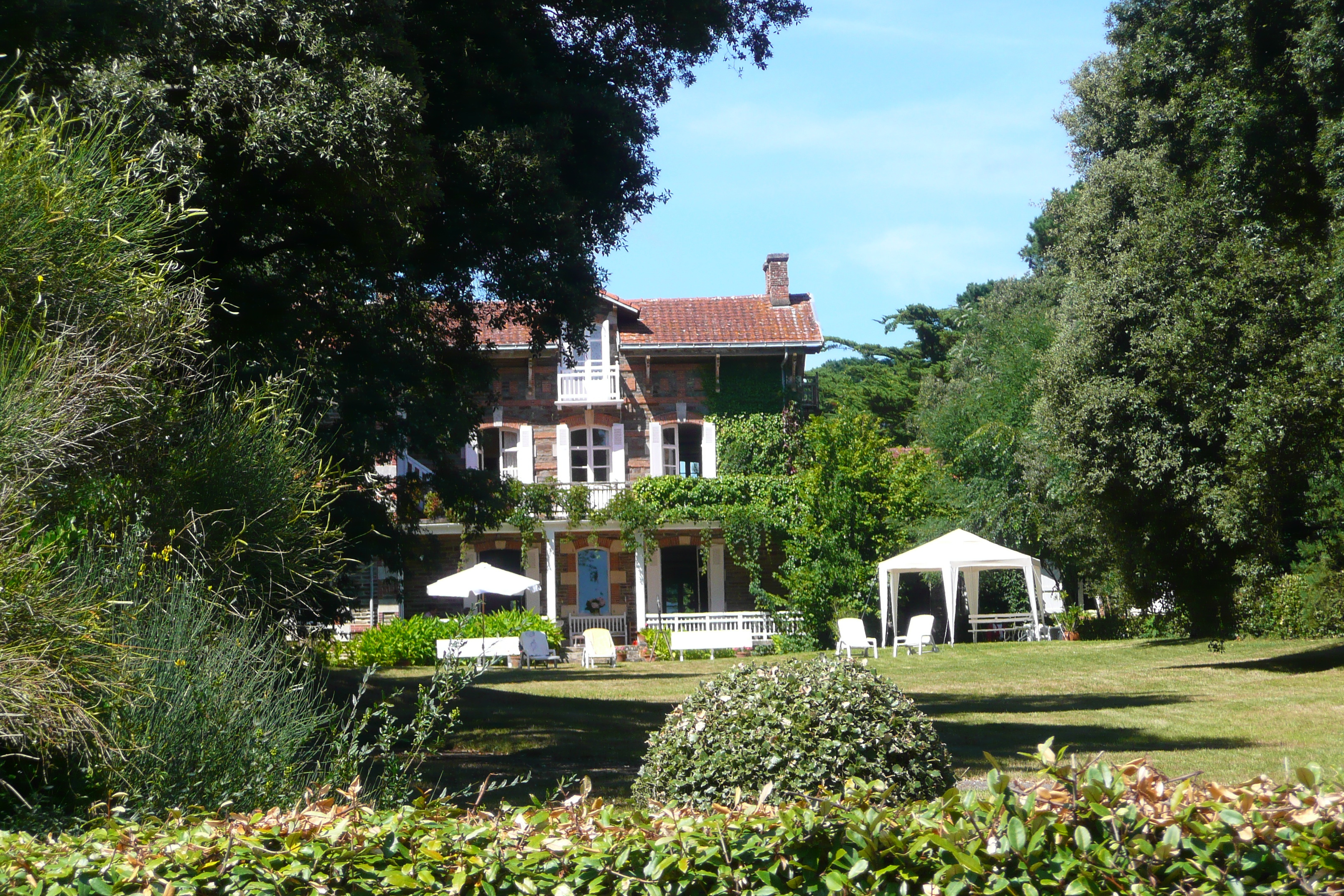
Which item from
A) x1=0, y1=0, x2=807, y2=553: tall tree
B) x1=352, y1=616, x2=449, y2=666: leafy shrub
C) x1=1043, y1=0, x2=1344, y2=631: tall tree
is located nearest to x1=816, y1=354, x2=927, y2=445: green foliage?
A: x1=352, y1=616, x2=449, y2=666: leafy shrub

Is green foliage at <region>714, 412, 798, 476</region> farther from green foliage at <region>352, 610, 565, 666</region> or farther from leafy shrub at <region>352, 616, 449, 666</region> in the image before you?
leafy shrub at <region>352, 616, 449, 666</region>

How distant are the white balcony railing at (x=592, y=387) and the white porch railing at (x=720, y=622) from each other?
5834 millimetres

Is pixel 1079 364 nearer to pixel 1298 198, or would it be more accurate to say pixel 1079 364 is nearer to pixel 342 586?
pixel 1298 198

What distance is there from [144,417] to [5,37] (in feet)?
8.91

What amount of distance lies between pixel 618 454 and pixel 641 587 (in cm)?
349

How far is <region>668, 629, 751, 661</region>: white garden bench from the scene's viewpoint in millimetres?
24531

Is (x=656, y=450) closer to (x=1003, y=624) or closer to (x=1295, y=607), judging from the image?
(x=1003, y=624)

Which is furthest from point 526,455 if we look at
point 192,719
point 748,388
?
point 192,719

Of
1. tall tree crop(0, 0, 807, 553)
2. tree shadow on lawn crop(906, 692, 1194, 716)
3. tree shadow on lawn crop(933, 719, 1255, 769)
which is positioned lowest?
tree shadow on lawn crop(906, 692, 1194, 716)

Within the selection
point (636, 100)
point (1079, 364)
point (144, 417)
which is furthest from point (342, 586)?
point (1079, 364)

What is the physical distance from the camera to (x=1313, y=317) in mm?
13125

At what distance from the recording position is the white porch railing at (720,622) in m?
26.2

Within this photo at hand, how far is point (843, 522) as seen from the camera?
2527cm

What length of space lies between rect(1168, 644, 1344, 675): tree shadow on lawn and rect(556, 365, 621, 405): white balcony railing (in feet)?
50.5
